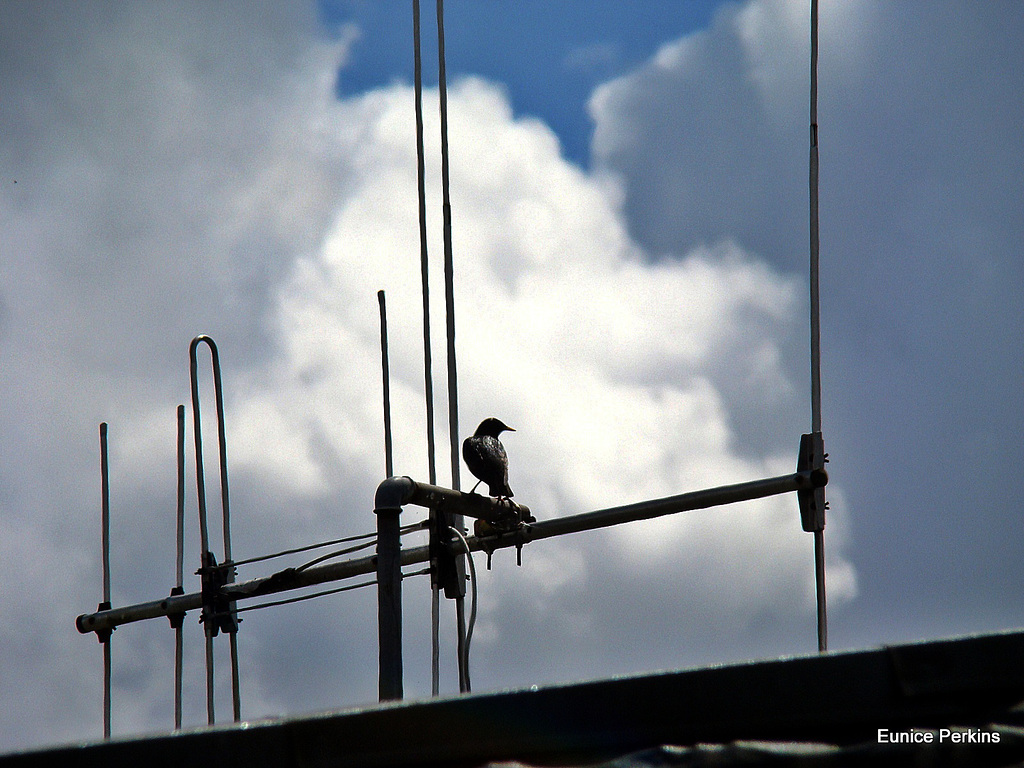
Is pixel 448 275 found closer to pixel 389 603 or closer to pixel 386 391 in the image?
pixel 386 391

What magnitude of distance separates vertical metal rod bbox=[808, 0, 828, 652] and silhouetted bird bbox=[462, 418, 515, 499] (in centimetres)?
244

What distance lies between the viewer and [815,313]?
23.1 feet

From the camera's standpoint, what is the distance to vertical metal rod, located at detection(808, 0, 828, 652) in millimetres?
6332

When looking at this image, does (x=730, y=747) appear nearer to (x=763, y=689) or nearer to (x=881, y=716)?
(x=763, y=689)

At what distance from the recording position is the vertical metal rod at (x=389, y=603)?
17.7ft

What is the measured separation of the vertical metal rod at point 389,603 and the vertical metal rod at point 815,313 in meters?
2.15

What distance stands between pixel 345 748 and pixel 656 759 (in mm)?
794

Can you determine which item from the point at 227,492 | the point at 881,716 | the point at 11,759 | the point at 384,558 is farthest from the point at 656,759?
the point at 227,492

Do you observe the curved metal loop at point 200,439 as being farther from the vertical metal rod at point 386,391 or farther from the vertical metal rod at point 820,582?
the vertical metal rod at point 820,582

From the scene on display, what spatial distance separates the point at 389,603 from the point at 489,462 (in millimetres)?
3079

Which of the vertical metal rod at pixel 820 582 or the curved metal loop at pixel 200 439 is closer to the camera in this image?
the vertical metal rod at pixel 820 582

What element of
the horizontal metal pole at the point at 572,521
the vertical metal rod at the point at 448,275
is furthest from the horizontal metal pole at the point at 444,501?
the vertical metal rod at the point at 448,275

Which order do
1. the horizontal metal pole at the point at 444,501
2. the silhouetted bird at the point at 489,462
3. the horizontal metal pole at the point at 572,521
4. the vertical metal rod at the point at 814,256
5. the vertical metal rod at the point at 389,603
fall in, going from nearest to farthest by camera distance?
the vertical metal rod at the point at 389,603 → the horizontal metal pole at the point at 444,501 → the horizontal metal pole at the point at 572,521 → the vertical metal rod at the point at 814,256 → the silhouetted bird at the point at 489,462

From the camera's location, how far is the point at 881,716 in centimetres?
329
